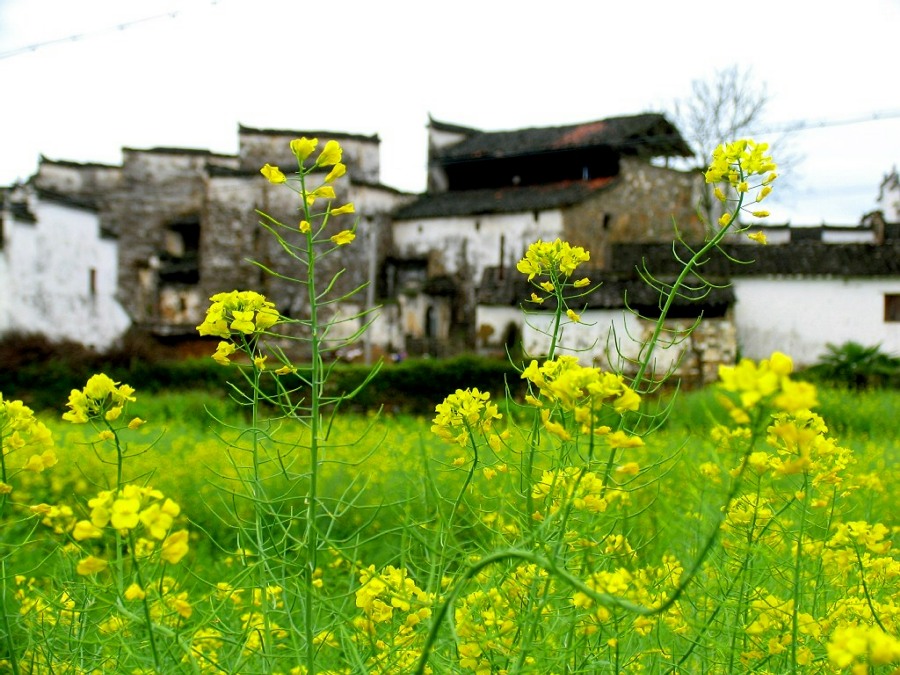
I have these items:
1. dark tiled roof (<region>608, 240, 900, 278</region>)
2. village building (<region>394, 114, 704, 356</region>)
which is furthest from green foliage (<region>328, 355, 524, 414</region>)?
village building (<region>394, 114, 704, 356</region>)

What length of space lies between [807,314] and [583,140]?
27.7 feet

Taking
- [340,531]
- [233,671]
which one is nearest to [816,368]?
[340,531]

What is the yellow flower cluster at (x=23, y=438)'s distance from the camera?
1.26m

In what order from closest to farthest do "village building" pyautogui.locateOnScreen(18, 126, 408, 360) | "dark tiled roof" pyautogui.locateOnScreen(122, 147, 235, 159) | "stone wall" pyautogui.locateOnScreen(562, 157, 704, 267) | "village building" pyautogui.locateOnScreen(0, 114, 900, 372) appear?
1. "village building" pyautogui.locateOnScreen(0, 114, 900, 372)
2. "stone wall" pyautogui.locateOnScreen(562, 157, 704, 267)
3. "village building" pyautogui.locateOnScreen(18, 126, 408, 360)
4. "dark tiled roof" pyautogui.locateOnScreen(122, 147, 235, 159)

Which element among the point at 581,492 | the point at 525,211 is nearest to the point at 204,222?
the point at 525,211

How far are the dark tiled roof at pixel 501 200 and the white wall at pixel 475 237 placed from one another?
0.18 meters

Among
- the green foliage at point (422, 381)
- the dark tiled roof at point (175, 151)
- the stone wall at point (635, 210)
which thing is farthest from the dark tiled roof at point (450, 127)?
the green foliage at point (422, 381)

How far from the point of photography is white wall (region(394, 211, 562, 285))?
1972 centimetres

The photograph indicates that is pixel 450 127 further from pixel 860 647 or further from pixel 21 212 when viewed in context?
pixel 860 647

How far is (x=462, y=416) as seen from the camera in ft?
4.50

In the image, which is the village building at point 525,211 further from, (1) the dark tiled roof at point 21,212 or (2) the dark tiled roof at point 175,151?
(1) the dark tiled roof at point 21,212

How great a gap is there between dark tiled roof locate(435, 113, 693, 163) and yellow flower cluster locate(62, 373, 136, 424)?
1910cm

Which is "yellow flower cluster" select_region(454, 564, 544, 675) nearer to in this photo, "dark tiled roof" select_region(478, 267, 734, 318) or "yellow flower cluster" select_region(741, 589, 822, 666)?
"yellow flower cluster" select_region(741, 589, 822, 666)

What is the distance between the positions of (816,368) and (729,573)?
39.5 feet
